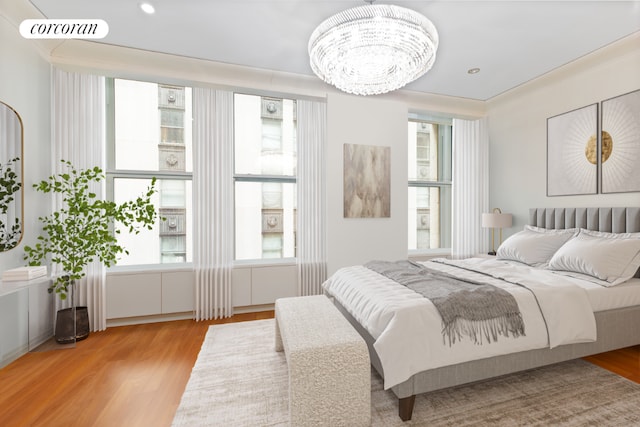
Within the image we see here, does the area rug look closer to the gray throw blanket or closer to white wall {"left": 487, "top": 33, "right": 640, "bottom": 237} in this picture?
the gray throw blanket

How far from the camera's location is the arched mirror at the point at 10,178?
88.3 inches

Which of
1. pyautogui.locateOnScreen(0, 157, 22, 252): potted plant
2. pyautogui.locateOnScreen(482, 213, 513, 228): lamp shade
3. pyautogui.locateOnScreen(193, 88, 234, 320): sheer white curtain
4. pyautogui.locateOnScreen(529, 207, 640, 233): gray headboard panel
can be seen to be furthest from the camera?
pyautogui.locateOnScreen(482, 213, 513, 228): lamp shade

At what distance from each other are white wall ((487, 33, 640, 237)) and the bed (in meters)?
0.90

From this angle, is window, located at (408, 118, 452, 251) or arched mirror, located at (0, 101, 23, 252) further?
window, located at (408, 118, 452, 251)

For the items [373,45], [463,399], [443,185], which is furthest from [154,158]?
[443,185]

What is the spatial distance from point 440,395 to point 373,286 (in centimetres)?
82

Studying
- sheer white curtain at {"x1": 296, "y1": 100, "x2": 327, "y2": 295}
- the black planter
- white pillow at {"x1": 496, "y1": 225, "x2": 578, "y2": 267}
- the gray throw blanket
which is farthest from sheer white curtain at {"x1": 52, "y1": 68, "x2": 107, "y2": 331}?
white pillow at {"x1": 496, "y1": 225, "x2": 578, "y2": 267}

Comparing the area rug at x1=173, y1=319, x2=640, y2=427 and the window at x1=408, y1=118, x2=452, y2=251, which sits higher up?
the window at x1=408, y1=118, x2=452, y2=251

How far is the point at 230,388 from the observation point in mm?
1953

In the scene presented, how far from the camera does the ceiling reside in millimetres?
2305

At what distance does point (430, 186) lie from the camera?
4789mm

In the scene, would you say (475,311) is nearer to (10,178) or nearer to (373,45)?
(373,45)

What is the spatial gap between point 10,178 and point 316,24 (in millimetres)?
2948

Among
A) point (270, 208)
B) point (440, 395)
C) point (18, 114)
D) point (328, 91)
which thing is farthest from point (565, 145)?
point (18, 114)
